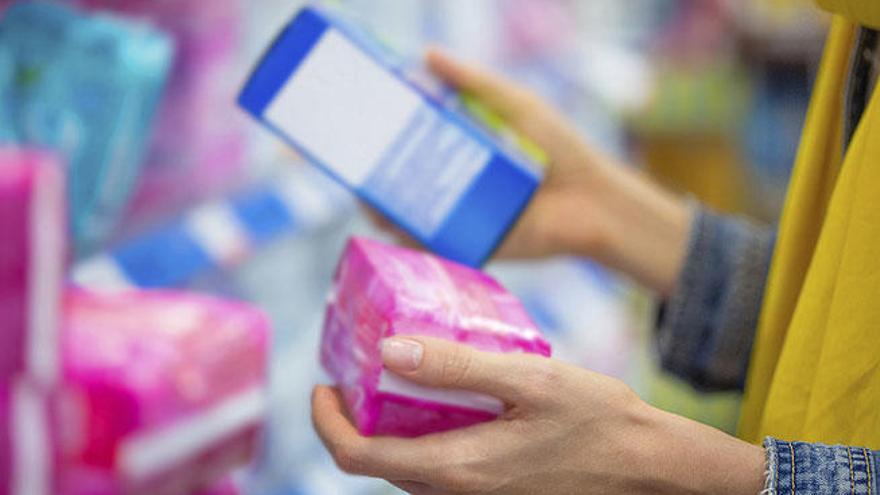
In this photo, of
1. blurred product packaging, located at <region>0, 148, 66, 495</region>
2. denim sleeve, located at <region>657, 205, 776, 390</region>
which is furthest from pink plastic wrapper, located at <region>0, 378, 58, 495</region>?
denim sleeve, located at <region>657, 205, 776, 390</region>

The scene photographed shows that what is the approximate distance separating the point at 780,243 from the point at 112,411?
1.85 ft

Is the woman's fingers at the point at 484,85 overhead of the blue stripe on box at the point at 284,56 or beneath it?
overhead

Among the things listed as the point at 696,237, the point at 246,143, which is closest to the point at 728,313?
the point at 696,237

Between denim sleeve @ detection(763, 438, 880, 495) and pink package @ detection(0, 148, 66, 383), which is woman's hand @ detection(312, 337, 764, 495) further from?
pink package @ detection(0, 148, 66, 383)

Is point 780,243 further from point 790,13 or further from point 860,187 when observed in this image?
point 790,13

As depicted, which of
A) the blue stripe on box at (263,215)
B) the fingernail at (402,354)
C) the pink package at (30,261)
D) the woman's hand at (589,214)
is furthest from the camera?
the blue stripe on box at (263,215)

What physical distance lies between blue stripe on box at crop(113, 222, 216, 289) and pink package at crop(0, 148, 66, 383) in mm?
410

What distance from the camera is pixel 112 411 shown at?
3.27 feet

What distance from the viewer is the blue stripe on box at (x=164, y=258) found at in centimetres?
137

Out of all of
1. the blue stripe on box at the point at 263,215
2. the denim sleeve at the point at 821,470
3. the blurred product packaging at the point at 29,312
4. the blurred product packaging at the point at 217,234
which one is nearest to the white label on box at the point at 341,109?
the blurred product packaging at the point at 29,312

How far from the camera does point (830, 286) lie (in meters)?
0.94

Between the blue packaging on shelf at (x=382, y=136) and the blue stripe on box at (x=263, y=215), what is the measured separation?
0.54m

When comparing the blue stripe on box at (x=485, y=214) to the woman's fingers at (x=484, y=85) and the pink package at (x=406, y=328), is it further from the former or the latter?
the woman's fingers at (x=484, y=85)

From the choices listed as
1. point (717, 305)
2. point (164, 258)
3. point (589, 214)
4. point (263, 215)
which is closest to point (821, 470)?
point (717, 305)
